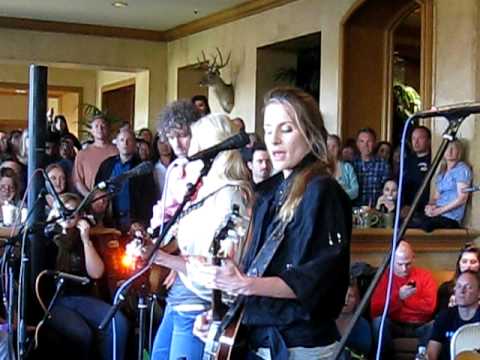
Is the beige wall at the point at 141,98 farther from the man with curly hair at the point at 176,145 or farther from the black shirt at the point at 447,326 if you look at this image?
the man with curly hair at the point at 176,145

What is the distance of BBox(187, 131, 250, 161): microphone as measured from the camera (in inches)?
92.9

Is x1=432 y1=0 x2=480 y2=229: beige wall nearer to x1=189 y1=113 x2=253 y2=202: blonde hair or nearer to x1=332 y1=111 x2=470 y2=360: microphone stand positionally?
x1=189 y1=113 x2=253 y2=202: blonde hair

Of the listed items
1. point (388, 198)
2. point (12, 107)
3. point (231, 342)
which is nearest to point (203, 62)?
point (388, 198)

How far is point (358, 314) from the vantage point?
6.11 feet

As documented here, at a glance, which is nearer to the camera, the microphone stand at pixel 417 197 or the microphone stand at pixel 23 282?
the microphone stand at pixel 417 197

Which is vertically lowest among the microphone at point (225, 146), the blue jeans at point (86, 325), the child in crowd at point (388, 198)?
the blue jeans at point (86, 325)

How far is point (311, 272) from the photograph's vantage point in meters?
1.96

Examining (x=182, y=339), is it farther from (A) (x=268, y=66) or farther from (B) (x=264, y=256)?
(A) (x=268, y=66)

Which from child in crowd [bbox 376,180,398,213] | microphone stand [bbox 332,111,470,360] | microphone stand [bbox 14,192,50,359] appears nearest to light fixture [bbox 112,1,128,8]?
child in crowd [bbox 376,180,398,213]

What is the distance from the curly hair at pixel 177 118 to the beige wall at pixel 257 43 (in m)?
4.96

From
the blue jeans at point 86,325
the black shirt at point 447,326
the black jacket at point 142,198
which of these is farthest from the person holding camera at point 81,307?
the black shirt at point 447,326

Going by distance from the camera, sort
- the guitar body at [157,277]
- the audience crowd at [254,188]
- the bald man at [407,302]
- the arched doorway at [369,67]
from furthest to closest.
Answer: the arched doorway at [369,67]
the bald man at [407,302]
the audience crowd at [254,188]
the guitar body at [157,277]

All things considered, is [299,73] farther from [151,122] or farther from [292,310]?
[292,310]

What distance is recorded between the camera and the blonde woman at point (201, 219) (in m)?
2.57
